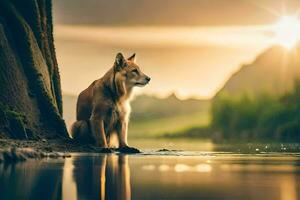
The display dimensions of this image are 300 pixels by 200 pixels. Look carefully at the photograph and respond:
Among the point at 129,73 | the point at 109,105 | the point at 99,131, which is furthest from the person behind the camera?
the point at 129,73

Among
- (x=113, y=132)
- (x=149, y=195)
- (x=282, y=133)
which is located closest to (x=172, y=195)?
(x=149, y=195)

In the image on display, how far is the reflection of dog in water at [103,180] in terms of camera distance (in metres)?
17.0

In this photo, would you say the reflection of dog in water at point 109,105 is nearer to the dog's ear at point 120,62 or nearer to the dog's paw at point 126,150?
the dog's ear at point 120,62

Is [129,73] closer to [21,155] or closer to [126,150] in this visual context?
[126,150]

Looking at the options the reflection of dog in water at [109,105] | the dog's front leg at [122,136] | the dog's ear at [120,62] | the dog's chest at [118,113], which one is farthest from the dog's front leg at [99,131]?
the dog's ear at [120,62]

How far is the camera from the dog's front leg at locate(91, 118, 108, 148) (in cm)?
3428

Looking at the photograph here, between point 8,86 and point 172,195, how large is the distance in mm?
22173

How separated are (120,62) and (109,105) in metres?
1.89

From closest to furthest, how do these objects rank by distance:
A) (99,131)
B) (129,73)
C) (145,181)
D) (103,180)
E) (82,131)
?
(103,180)
(145,181)
(99,131)
(129,73)
(82,131)

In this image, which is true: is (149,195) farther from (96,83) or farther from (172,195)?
(96,83)

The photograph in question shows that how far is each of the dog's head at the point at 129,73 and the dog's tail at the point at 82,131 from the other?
2482 millimetres

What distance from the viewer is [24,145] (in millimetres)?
34062

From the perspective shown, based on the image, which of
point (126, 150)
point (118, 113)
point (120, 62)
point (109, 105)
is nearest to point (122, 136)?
point (126, 150)

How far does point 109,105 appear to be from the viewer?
115 feet
